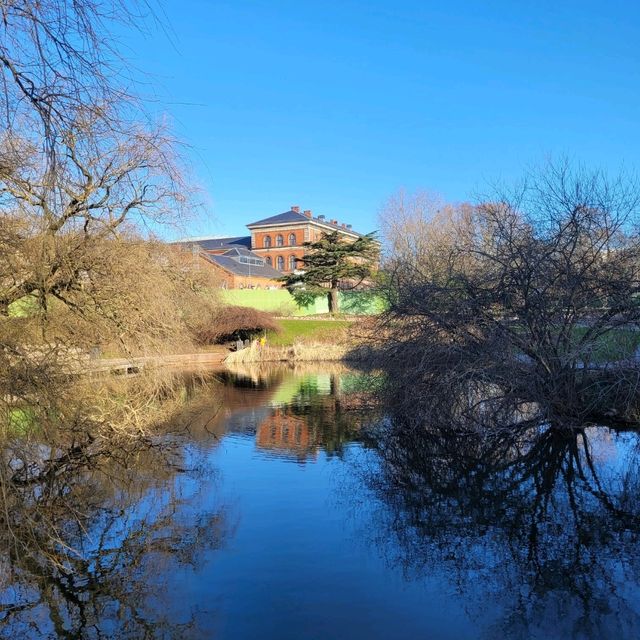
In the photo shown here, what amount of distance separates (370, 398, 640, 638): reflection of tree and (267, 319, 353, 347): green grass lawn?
21.0 metres

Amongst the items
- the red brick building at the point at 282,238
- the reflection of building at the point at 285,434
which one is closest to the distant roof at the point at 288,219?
the red brick building at the point at 282,238

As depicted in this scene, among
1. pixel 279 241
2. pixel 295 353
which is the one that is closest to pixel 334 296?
pixel 295 353

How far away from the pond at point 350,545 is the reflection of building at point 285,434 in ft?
0.57

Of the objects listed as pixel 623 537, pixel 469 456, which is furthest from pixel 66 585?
pixel 469 456

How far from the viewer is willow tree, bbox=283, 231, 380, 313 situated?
40.0m

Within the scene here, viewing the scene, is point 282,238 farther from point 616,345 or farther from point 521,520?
point 521,520

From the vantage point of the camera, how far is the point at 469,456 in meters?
10.8

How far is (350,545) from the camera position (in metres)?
6.94

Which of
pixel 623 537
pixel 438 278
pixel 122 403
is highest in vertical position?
pixel 438 278

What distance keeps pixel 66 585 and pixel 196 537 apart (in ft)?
5.19

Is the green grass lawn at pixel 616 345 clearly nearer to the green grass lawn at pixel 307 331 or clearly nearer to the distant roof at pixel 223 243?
the green grass lawn at pixel 307 331

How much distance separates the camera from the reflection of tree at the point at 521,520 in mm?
5398

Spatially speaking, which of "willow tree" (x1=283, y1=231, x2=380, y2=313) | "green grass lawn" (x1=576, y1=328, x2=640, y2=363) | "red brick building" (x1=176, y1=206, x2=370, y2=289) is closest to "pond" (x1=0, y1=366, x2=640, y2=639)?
"green grass lawn" (x1=576, y1=328, x2=640, y2=363)

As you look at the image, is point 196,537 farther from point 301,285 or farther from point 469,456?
point 301,285
